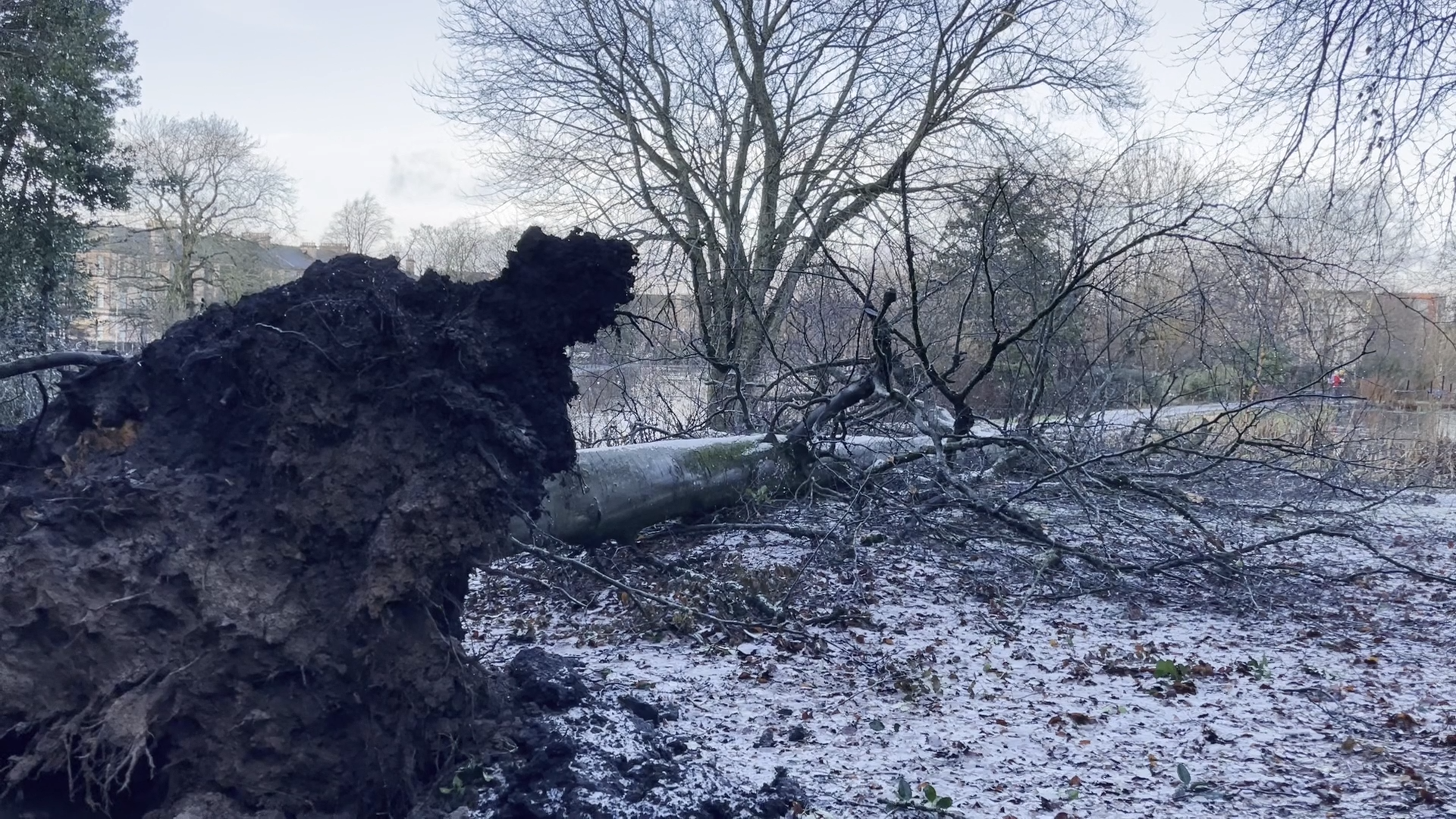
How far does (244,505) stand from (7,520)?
1.98 feet

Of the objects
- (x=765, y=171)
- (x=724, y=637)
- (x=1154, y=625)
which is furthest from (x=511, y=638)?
(x=765, y=171)

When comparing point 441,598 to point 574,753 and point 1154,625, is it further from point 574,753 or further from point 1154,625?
point 1154,625

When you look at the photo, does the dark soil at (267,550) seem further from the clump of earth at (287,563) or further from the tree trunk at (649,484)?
the tree trunk at (649,484)

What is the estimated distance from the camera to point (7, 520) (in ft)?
8.34

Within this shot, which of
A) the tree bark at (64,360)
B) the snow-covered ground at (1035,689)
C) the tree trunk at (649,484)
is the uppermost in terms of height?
the tree bark at (64,360)

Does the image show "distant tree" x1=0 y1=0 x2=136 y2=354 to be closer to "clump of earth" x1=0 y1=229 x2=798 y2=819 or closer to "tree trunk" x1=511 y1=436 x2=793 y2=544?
"tree trunk" x1=511 y1=436 x2=793 y2=544

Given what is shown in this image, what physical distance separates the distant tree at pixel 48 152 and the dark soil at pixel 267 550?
39.7 ft

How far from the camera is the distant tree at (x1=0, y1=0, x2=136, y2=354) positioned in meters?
12.9

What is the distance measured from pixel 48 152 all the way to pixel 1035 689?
15.3 m

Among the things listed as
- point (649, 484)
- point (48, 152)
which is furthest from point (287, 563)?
point (48, 152)

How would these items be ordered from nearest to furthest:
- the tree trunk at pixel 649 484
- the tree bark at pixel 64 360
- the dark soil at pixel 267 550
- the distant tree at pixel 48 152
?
1. the dark soil at pixel 267 550
2. the tree bark at pixel 64 360
3. the tree trunk at pixel 649 484
4. the distant tree at pixel 48 152

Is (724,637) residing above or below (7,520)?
below

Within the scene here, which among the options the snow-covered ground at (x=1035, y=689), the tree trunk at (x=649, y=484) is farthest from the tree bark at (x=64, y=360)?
the snow-covered ground at (x=1035, y=689)

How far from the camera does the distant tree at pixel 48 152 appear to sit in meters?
12.9
